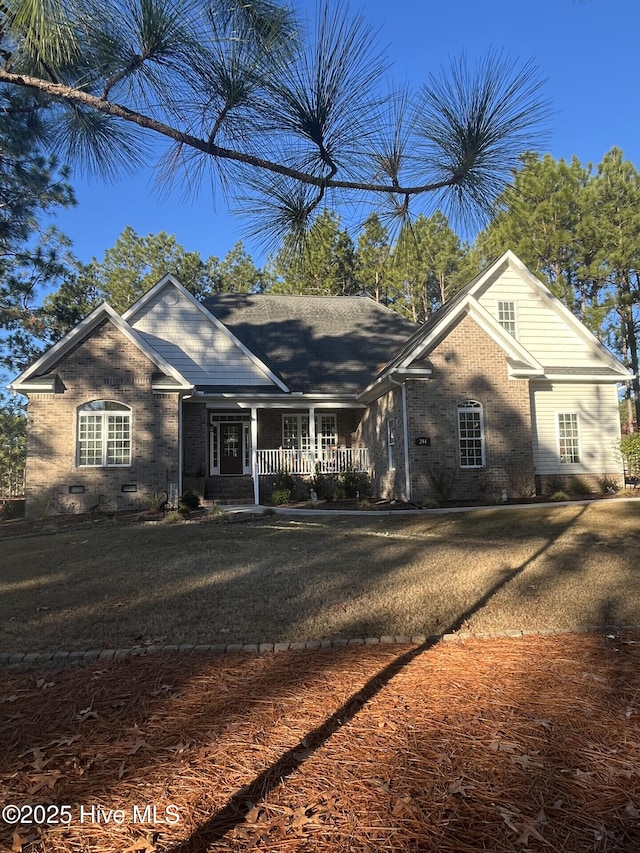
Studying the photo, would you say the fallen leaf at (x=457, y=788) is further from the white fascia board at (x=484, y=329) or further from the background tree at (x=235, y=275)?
the background tree at (x=235, y=275)

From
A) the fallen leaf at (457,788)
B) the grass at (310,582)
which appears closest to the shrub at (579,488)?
the grass at (310,582)

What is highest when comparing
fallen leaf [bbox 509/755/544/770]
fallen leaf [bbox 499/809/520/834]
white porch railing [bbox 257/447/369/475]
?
white porch railing [bbox 257/447/369/475]

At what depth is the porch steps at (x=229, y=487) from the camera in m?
16.7

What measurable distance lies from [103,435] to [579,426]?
13630 mm

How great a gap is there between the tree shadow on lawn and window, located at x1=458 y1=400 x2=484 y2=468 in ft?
36.0

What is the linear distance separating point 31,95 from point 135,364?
9796 millimetres

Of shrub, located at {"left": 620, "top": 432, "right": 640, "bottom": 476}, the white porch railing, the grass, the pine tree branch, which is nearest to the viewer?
the pine tree branch

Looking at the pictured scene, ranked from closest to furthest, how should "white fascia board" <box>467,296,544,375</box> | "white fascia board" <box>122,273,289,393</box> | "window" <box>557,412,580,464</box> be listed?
"white fascia board" <box>467,296,544,375</box>
"window" <box>557,412,580,464</box>
"white fascia board" <box>122,273,289,393</box>

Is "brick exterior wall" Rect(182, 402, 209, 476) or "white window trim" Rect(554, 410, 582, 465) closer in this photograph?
"brick exterior wall" Rect(182, 402, 209, 476)

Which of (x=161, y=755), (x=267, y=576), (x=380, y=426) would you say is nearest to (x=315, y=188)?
(x=161, y=755)

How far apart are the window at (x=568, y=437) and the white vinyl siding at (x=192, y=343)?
8.91 m

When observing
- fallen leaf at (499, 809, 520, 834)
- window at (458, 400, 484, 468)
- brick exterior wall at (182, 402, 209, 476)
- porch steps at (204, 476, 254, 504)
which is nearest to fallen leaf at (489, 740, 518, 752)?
fallen leaf at (499, 809, 520, 834)

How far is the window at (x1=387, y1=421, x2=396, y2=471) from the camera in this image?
51.5ft

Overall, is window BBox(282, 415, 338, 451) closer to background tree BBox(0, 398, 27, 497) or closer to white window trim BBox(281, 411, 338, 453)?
white window trim BBox(281, 411, 338, 453)
